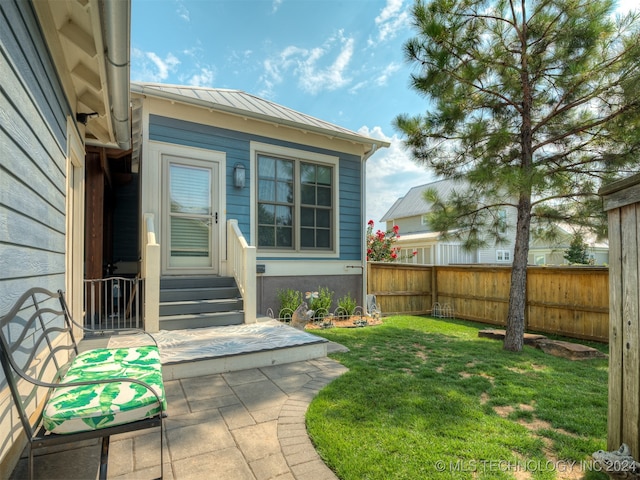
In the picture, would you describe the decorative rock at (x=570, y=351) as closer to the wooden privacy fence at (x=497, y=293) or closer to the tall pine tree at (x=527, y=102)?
the tall pine tree at (x=527, y=102)

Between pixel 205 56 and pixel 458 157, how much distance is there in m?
7.25

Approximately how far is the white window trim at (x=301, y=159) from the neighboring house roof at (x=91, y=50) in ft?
8.14

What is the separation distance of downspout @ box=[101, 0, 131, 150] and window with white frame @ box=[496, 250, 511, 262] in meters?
16.7

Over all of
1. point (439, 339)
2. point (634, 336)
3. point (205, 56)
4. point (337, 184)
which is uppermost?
point (205, 56)

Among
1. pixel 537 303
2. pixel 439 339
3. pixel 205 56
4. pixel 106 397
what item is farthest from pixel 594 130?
pixel 205 56

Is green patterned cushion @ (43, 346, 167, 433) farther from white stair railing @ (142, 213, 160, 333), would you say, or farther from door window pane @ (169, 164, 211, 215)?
door window pane @ (169, 164, 211, 215)

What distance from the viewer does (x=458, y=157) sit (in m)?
5.42

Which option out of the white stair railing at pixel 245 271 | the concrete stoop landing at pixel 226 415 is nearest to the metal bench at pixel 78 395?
the concrete stoop landing at pixel 226 415

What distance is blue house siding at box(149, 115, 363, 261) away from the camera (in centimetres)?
523

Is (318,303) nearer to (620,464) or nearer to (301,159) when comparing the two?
(301,159)

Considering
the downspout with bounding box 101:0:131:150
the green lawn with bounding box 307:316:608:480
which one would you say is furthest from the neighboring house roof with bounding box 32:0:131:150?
the green lawn with bounding box 307:316:608:480

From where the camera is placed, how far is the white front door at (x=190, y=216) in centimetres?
527

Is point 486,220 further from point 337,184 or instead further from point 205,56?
point 205,56

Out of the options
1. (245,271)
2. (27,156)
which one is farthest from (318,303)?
(27,156)
